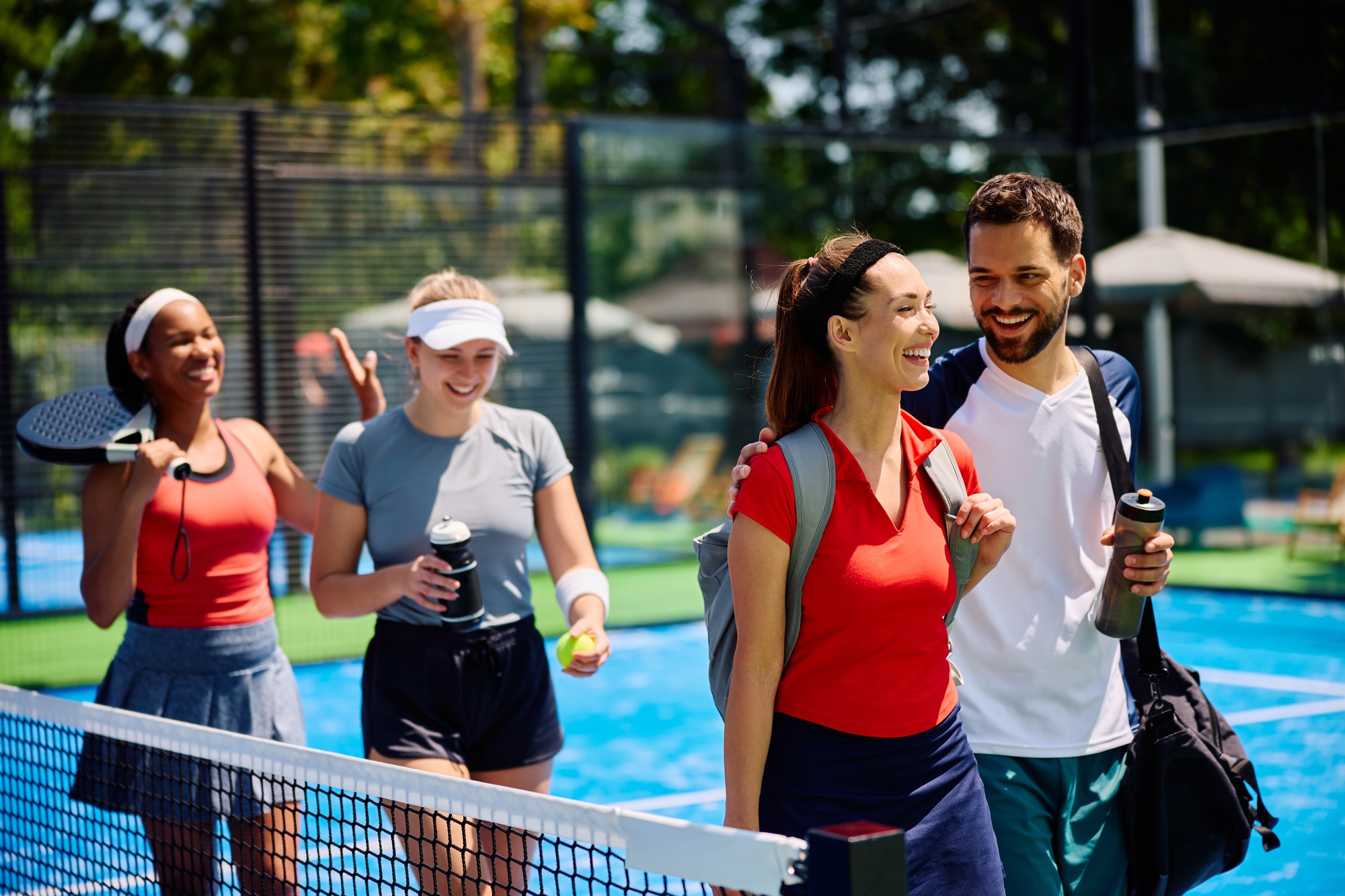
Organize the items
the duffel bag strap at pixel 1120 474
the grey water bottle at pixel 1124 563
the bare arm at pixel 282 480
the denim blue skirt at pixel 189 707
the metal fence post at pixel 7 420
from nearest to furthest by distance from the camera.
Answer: the grey water bottle at pixel 1124 563 → the duffel bag strap at pixel 1120 474 → the denim blue skirt at pixel 189 707 → the bare arm at pixel 282 480 → the metal fence post at pixel 7 420

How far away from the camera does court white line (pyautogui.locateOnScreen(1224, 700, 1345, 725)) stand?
7.67m

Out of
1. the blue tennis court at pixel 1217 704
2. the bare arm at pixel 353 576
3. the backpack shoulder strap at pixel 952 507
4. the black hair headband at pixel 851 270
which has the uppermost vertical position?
the black hair headband at pixel 851 270

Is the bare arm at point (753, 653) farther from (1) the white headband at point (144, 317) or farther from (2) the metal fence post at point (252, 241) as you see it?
(2) the metal fence post at point (252, 241)

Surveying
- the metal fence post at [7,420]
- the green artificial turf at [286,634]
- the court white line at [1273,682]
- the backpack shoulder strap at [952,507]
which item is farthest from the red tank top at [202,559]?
the metal fence post at [7,420]

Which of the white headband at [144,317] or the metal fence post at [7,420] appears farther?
the metal fence post at [7,420]

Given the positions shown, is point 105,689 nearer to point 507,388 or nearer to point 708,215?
point 507,388

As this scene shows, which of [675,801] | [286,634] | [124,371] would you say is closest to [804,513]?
[124,371]

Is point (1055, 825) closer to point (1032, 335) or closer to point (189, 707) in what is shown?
point (1032, 335)

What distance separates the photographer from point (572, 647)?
355cm

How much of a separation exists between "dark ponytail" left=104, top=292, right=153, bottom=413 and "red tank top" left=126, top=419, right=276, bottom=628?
0.96 feet

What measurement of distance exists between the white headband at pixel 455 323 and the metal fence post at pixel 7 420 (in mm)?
7839

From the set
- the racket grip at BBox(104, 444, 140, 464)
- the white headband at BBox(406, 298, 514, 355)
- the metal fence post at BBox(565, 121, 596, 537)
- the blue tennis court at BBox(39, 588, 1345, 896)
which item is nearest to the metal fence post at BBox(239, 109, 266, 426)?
the blue tennis court at BBox(39, 588, 1345, 896)

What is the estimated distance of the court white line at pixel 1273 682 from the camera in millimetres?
8430

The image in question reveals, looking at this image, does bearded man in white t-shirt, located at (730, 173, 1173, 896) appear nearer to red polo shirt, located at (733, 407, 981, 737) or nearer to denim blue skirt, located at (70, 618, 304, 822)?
red polo shirt, located at (733, 407, 981, 737)
